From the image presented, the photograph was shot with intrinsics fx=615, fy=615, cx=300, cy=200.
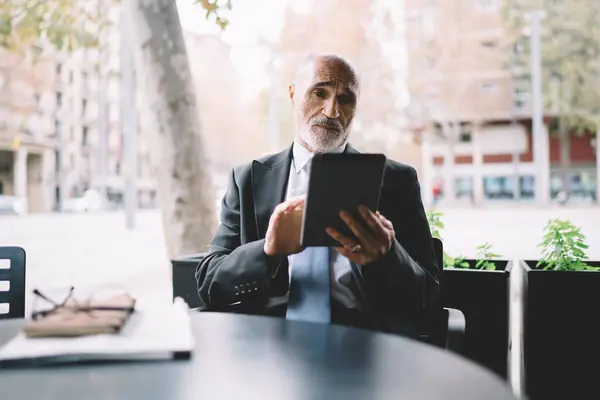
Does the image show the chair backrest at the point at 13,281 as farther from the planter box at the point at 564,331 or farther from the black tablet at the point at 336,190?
the planter box at the point at 564,331

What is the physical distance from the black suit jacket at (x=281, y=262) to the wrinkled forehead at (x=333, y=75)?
18 cm

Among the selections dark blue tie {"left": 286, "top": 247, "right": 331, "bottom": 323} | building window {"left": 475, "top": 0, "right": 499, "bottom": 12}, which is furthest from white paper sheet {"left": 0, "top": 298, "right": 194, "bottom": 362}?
building window {"left": 475, "top": 0, "right": 499, "bottom": 12}

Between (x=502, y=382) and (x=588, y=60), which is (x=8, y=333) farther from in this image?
(x=588, y=60)

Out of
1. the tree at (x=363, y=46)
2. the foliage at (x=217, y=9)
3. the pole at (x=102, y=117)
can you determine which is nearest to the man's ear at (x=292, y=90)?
the foliage at (x=217, y=9)

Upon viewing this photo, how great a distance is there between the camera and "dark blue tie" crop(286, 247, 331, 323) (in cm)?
149

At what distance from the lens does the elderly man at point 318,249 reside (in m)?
1.38

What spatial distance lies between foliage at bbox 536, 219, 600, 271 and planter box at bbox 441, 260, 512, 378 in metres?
0.19

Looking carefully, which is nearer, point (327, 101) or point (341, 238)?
point (341, 238)

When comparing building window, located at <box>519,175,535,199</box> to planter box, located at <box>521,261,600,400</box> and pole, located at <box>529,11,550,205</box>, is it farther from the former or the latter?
planter box, located at <box>521,261,600,400</box>

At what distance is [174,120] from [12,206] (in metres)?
2.03

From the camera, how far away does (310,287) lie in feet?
4.99

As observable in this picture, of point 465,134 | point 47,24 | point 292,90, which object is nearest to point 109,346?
point 292,90

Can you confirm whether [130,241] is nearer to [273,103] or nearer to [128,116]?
[128,116]

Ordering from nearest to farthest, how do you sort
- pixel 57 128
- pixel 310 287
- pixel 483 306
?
1. pixel 310 287
2. pixel 483 306
3. pixel 57 128
